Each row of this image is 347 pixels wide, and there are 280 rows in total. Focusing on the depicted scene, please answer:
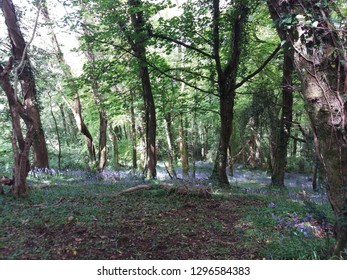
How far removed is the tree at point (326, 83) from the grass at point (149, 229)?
1.24 feet

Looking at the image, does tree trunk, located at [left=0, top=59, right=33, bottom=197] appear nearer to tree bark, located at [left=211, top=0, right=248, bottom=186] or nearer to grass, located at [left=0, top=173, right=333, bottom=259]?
grass, located at [left=0, top=173, right=333, bottom=259]

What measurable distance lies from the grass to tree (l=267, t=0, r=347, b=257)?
1.24ft

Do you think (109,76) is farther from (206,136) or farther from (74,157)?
(206,136)

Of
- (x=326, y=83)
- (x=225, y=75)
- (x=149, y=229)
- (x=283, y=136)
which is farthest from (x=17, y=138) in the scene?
(x=283, y=136)

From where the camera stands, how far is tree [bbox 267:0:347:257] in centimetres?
260

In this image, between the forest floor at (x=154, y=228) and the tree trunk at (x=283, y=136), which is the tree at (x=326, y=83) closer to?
the forest floor at (x=154, y=228)

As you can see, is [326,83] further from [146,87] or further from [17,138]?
[146,87]

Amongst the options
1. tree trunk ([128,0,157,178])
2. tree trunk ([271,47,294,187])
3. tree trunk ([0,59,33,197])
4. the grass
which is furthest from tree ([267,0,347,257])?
tree trunk ([271,47,294,187])

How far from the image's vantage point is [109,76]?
8.73 meters

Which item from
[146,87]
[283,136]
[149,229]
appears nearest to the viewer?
[149,229]

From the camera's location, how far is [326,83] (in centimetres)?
268

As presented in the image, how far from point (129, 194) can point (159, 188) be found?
0.77 m

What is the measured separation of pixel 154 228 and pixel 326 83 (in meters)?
3.08
